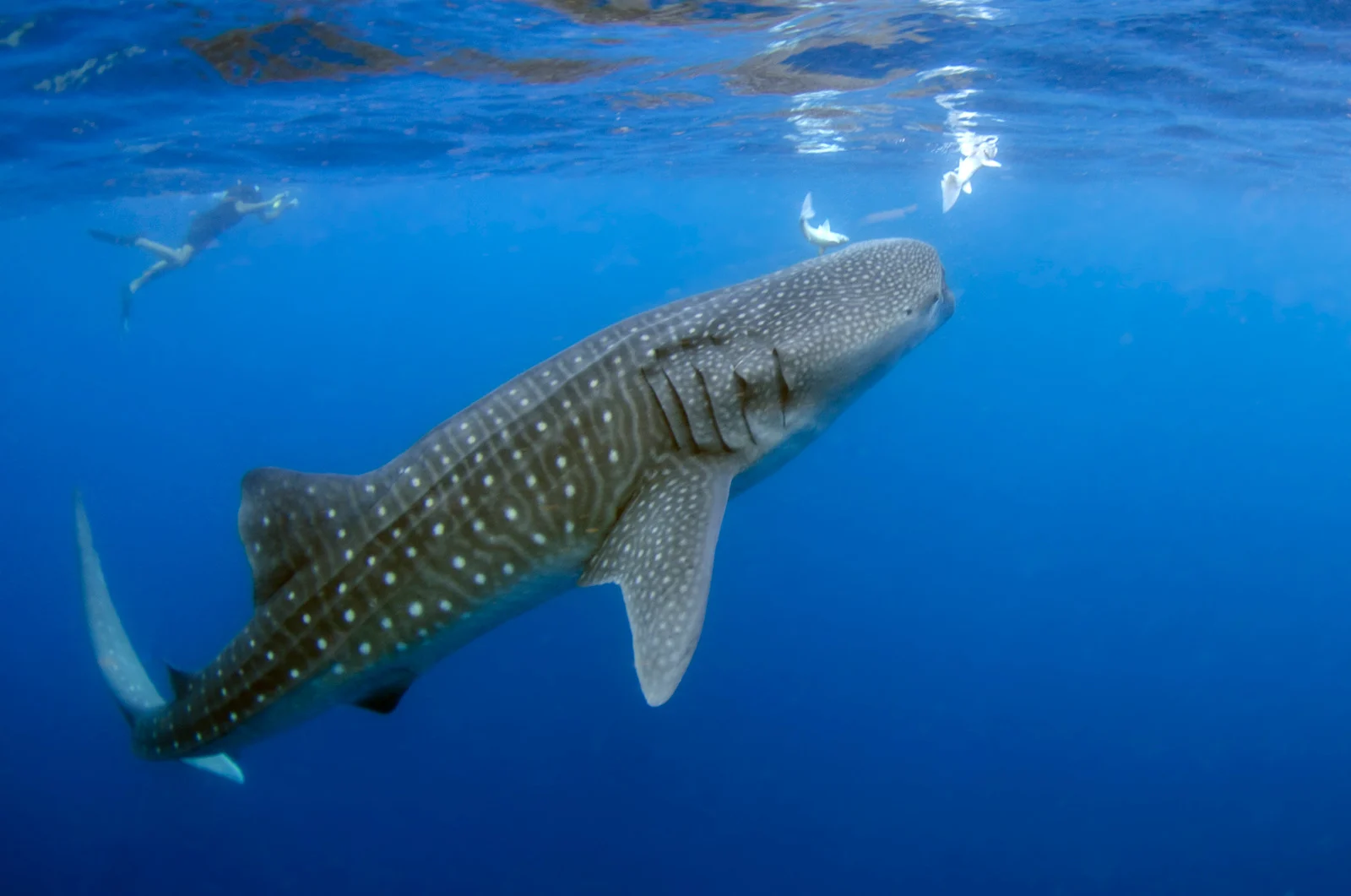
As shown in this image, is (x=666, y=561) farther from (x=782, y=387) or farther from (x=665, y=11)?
(x=665, y=11)

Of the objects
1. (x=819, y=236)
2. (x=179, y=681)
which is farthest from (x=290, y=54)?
(x=179, y=681)

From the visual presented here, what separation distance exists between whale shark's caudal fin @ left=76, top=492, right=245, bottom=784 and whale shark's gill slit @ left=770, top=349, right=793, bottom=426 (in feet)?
14.0

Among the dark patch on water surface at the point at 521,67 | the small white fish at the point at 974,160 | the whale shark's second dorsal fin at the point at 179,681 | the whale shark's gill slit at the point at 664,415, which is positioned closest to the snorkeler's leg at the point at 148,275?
the dark patch on water surface at the point at 521,67

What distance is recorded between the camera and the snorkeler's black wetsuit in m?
21.3

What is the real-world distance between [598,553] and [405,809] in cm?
970

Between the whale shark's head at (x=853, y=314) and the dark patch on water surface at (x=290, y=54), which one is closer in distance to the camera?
the whale shark's head at (x=853, y=314)

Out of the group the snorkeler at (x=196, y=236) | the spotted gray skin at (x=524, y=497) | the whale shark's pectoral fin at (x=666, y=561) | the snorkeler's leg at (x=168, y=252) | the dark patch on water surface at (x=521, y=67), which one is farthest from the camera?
the snorkeler at (x=196, y=236)

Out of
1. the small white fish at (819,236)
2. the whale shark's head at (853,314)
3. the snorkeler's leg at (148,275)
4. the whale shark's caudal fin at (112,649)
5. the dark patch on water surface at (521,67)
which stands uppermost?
the dark patch on water surface at (521,67)

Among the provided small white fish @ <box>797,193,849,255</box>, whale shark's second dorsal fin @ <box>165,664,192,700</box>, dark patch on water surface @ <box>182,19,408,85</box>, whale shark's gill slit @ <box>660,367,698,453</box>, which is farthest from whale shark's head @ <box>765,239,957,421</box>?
dark patch on water surface @ <box>182,19,408,85</box>

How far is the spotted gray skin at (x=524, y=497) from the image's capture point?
12.4 feet

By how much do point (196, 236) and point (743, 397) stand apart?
75.9 ft

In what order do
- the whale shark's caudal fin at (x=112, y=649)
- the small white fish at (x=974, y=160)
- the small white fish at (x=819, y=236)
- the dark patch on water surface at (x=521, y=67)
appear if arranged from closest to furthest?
the whale shark's caudal fin at (x=112, y=649)
the small white fish at (x=819, y=236)
the dark patch on water surface at (x=521, y=67)
the small white fish at (x=974, y=160)

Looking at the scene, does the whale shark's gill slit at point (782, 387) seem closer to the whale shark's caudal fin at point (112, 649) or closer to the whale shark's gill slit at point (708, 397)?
the whale shark's gill slit at point (708, 397)

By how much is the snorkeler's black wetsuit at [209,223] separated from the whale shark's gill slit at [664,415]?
22284mm
